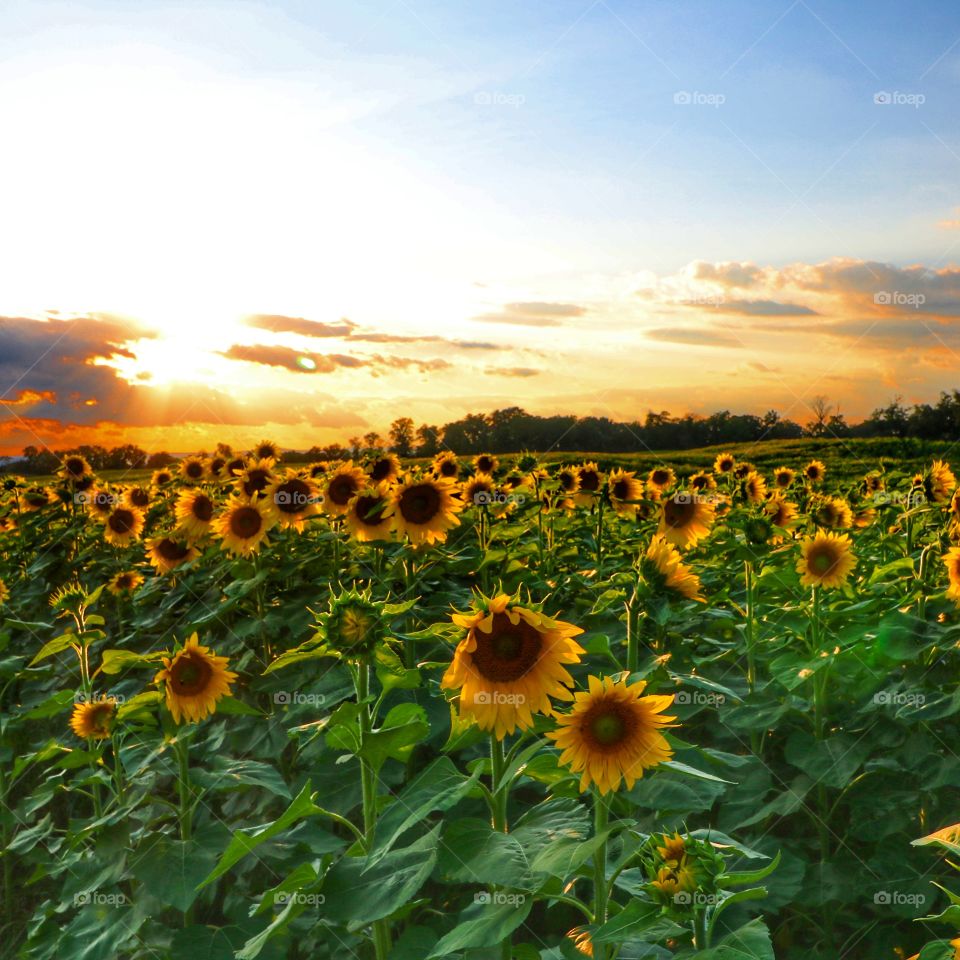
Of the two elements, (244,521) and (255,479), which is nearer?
(244,521)

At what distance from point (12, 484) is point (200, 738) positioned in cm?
453

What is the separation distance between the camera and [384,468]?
5.44 m

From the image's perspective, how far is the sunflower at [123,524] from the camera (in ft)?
22.5

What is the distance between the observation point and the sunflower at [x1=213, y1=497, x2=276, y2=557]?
5.06 metres

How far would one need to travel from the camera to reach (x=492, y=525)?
5480 millimetres

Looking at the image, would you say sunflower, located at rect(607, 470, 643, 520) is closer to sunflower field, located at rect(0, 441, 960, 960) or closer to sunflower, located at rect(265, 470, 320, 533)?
sunflower field, located at rect(0, 441, 960, 960)

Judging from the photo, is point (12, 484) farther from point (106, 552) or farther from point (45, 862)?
point (45, 862)

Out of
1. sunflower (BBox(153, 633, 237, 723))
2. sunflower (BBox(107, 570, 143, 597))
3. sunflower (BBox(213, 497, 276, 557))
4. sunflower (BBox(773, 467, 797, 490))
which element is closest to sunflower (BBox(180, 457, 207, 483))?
sunflower (BBox(107, 570, 143, 597))

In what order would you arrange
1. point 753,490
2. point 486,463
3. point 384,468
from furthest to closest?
1. point 753,490
2. point 486,463
3. point 384,468

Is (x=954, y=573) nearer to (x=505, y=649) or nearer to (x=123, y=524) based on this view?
(x=505, y=649)

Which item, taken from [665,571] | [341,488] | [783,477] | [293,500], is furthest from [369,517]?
[783,477]

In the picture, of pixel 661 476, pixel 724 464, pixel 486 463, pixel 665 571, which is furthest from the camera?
pixel 724 464

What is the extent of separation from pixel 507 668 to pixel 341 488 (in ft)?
9.20

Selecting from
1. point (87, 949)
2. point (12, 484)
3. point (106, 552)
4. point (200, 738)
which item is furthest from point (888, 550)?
point (12, 484)
